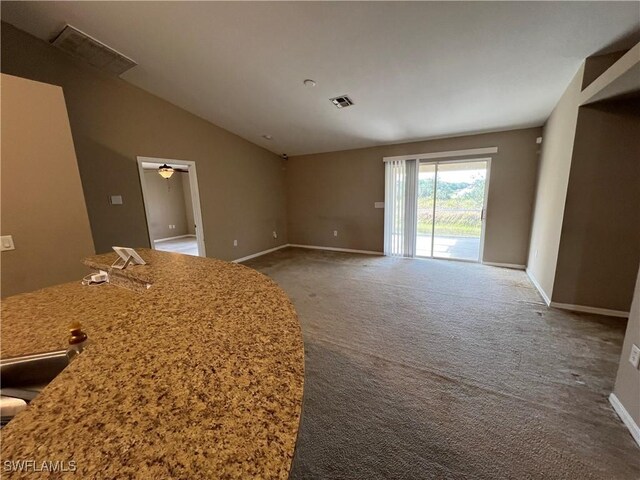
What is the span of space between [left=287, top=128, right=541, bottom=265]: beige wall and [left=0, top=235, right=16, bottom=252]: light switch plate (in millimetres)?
4941

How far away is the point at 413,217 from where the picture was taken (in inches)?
200

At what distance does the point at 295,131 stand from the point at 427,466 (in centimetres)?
475

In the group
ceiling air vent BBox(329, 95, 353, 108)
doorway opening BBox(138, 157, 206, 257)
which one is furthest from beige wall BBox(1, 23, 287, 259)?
ceiling air vent BBox(329, 95, 353, 108)

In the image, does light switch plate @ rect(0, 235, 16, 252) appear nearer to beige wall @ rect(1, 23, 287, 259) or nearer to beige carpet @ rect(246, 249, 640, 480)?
beige wall @ rect(1, 23, 287, 259)

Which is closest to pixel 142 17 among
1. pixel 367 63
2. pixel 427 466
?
pixel 367 63

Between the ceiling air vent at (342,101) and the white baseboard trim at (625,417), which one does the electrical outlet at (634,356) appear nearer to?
the white baseboard trim at (625,417)

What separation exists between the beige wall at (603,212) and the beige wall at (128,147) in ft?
16.6

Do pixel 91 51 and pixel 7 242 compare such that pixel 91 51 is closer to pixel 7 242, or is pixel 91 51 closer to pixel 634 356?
pixel 7 242

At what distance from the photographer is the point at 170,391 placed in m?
0.57

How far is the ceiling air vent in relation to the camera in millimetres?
3297

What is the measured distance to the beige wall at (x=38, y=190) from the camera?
177cm

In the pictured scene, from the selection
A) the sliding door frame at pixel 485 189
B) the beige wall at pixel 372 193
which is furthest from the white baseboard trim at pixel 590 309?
the sliding door frame at pixel 485 189

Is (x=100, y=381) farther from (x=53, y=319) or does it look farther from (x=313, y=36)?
(x=313, y=36)

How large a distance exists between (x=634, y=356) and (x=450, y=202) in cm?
382
